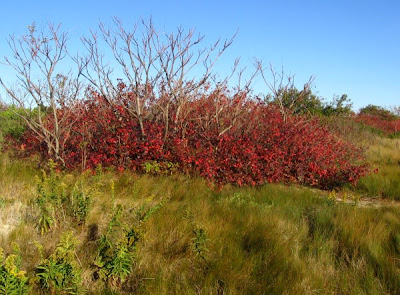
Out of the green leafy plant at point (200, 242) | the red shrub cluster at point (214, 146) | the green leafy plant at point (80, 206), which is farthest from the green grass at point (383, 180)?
the green leafy plant at point (80, 206)

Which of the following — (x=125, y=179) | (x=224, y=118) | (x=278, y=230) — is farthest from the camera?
(x=224, y=118)

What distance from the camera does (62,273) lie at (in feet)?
8.45

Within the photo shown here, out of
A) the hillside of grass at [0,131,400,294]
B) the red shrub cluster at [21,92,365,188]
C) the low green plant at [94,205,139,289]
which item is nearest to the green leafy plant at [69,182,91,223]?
the hillside of grass at [0,131,400,294]

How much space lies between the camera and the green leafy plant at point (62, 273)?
2531 mm

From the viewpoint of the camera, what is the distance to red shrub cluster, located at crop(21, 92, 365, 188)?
23.2ft

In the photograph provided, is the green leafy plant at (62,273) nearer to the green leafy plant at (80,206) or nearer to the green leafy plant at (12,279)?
the green leafy plant at (12,279)

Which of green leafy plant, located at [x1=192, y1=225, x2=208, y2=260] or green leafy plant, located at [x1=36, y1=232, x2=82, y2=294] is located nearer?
green leafy plant, located at [x1=36, y1=232, x2=82, y2=294]

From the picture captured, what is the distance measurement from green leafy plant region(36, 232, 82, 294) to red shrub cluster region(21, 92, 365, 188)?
4080 millimetres

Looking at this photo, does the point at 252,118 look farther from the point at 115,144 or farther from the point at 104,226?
the point at 104,226

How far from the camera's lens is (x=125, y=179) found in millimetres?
6105

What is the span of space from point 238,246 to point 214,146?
4.09 metres

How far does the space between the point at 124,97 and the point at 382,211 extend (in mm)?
6377

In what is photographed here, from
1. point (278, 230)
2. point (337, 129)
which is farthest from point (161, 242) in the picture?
point (337, 129)

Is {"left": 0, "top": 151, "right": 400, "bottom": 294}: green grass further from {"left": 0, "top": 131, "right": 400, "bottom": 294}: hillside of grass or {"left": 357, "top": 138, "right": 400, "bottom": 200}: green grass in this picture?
{"left": 357, "top": 138, "right": 400, "bottom": 200}: green grass
